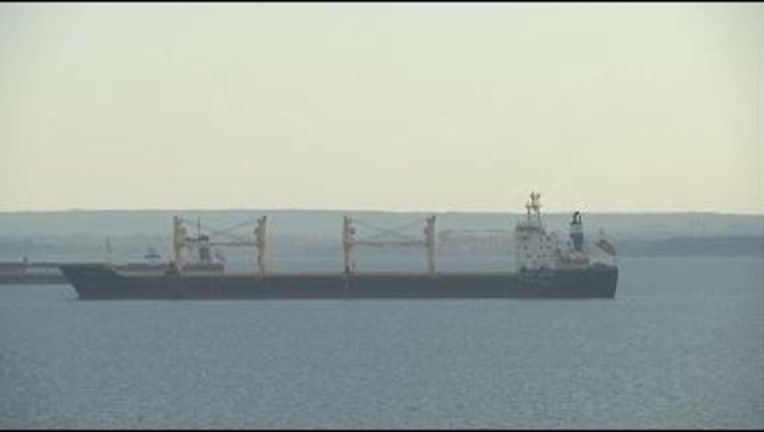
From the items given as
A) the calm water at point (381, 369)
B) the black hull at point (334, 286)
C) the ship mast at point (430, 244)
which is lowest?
the calm water at point (381, 369)

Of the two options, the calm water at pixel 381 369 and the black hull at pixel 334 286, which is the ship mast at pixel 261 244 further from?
the calm water at pixel 381 369

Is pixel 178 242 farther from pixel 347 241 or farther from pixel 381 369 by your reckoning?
pixel 381 369

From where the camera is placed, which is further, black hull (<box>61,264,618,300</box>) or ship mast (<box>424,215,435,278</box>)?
ship mast (<box>424,215,435,278</box>)

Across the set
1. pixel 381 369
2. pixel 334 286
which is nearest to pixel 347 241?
pixel 334 286

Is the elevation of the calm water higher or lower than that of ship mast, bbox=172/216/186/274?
lower

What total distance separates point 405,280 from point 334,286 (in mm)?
4514

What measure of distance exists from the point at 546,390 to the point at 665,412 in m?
5.31

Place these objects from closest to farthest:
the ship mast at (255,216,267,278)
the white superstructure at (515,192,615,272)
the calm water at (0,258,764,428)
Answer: the calm water at (0,258,764,428) < the white superstructure at (515,192,615,272) < the ship mast at (255,216,267,278)

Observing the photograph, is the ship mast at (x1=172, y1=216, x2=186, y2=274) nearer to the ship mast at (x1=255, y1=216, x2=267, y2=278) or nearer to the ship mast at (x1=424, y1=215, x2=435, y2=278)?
the ship mast at (x1=255, y1=216, x2=267, y2=278)

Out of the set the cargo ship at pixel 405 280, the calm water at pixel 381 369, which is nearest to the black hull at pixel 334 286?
the cargo ship at pixel 405 280

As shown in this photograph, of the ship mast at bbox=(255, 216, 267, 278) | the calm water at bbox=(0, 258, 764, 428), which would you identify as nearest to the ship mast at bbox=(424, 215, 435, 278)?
the calm water at bbox=(0, 258, 764, 428)

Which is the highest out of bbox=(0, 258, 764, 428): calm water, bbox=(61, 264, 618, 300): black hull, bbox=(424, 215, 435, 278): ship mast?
bbox=(424, 215, 435, 278): ship mast

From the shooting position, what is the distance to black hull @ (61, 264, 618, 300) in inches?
3100

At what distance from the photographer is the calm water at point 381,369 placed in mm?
29312
